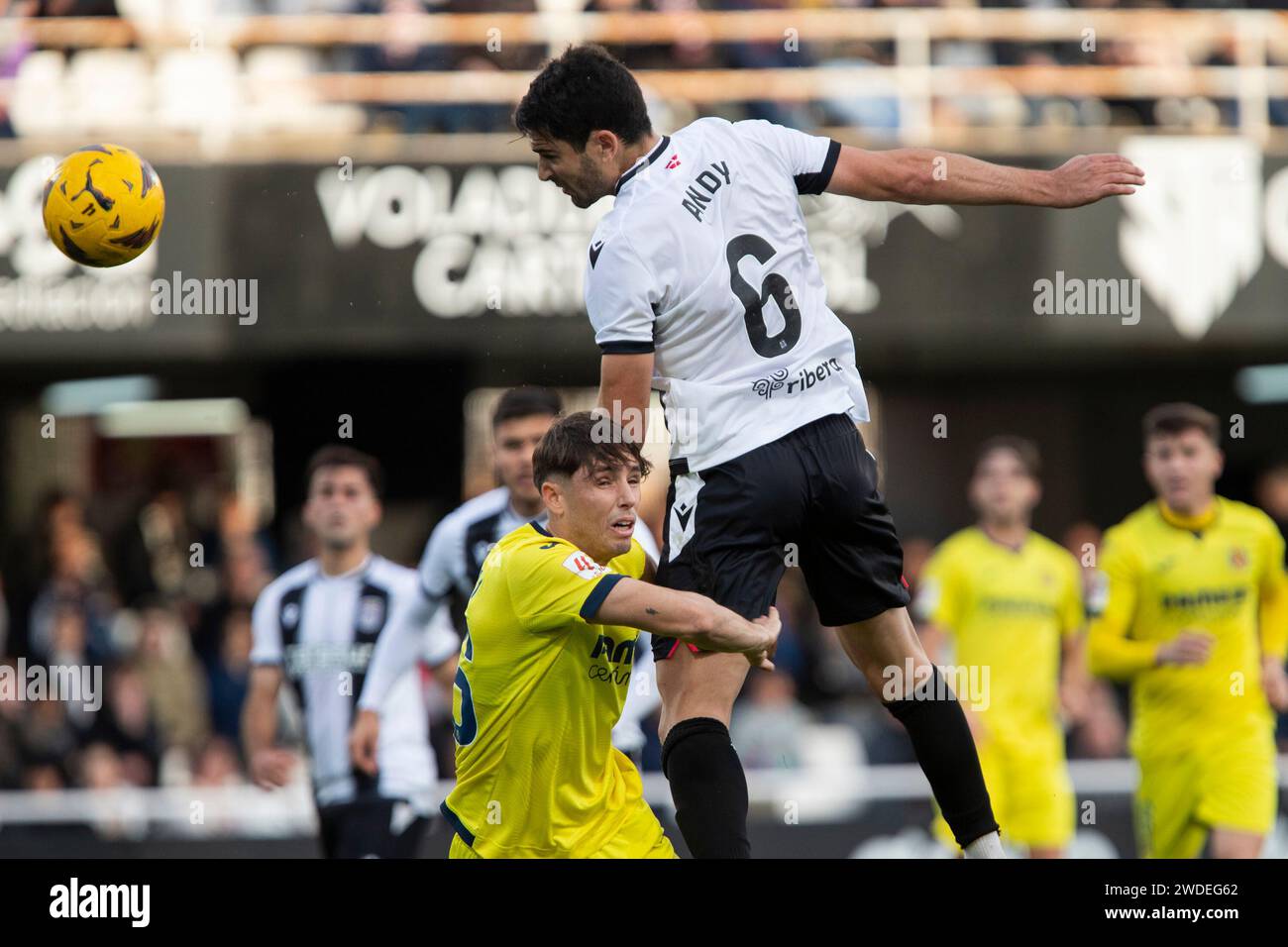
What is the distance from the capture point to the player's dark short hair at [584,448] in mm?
5117

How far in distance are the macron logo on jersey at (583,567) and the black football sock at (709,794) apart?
0.51m

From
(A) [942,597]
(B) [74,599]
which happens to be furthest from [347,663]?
(B) [74,599]

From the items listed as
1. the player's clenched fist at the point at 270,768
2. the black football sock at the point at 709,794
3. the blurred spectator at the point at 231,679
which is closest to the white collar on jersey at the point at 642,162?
the black football sock at the point at 709,794

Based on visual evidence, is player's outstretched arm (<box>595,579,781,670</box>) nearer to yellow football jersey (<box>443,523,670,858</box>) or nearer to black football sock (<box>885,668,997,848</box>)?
yellow football jersey (<box>443,523,670,858</box>)

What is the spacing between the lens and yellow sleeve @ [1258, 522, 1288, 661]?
8266mm

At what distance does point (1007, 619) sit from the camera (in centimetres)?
974

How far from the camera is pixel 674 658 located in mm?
5148

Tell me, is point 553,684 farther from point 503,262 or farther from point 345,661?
point 503,262

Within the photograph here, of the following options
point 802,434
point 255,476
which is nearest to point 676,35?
point 255,476

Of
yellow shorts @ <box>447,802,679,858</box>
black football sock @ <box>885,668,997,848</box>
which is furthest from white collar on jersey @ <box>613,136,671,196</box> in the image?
yellow shorts @ <box>447,802,679,858</box>

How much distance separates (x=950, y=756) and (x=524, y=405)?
2.49 meters

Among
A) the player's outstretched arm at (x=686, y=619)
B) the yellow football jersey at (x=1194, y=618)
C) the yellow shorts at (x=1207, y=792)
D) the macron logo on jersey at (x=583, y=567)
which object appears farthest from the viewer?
the yellow football jersey at (x=1194, y=618)

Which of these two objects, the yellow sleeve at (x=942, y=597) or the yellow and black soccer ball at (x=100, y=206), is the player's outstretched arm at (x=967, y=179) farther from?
the yellow sleeve at (x=942, y=597)

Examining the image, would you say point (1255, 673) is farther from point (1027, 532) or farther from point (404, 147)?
point (404, 147)
